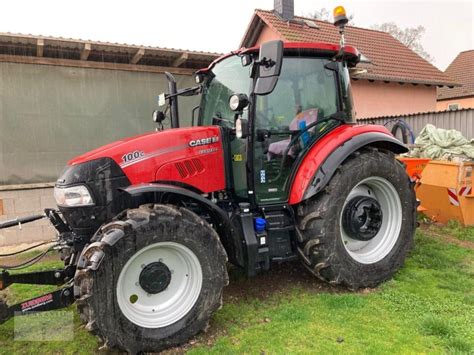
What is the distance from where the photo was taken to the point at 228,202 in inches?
144

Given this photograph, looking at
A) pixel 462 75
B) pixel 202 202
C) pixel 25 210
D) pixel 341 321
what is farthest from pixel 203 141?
pixel 462 75

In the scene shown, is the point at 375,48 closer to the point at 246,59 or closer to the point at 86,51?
the point at 86,51

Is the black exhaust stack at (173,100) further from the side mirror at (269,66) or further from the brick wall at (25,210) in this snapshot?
the brick wall at (25,210)

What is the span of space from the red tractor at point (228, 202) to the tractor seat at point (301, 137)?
1cm

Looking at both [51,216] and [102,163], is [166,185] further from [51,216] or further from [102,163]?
[51,216]

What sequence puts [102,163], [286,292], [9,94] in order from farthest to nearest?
[9,94], [286,292], [102,163]

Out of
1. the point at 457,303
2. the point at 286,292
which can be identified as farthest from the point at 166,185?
the point at 457,303

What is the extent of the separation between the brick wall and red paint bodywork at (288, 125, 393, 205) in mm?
4381

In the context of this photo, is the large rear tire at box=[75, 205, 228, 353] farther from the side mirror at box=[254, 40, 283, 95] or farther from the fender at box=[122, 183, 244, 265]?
the side mirror at box=[254, 40, 283, 95]

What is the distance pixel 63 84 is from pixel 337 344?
580 centimetres

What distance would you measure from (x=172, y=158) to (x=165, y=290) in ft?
3.51

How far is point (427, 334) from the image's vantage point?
2.98 meters

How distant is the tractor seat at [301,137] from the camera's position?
143 inches

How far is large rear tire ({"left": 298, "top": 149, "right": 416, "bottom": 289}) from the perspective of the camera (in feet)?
11.7
